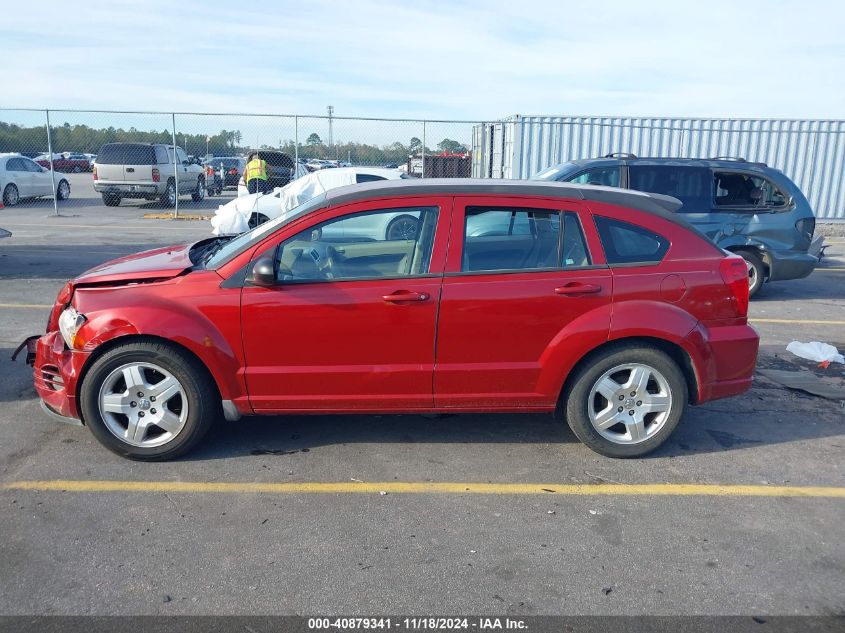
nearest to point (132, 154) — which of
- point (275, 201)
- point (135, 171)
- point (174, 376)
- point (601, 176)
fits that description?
point (135, 171)

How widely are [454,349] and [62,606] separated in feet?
7.90

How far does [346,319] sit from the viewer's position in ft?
14.2

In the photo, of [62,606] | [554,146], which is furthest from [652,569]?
[554,146]

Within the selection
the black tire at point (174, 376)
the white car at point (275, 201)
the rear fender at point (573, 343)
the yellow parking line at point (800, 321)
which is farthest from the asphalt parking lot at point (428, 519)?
the white car at point (275, 201)

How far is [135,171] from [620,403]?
19950 millimetres

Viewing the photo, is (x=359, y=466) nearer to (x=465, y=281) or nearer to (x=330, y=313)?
(x=330, y=313)

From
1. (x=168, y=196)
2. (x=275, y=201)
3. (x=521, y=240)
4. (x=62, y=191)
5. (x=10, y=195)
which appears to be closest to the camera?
(x=521, y=240)

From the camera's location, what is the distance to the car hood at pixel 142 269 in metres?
4.49

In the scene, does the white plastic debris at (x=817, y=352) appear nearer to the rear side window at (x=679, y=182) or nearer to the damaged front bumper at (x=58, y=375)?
the rear side window at (x=679, y=182)

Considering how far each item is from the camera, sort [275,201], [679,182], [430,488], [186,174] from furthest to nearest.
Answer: [186,174] → [275,201] → [679,182] → [430,488]

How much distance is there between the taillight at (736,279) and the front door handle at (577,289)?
2.78 feet

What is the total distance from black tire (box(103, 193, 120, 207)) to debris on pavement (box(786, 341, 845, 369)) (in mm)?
20688

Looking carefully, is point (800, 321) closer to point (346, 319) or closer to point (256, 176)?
point (346, 319)

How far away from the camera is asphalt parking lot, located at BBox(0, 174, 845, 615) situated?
10.6 ft
